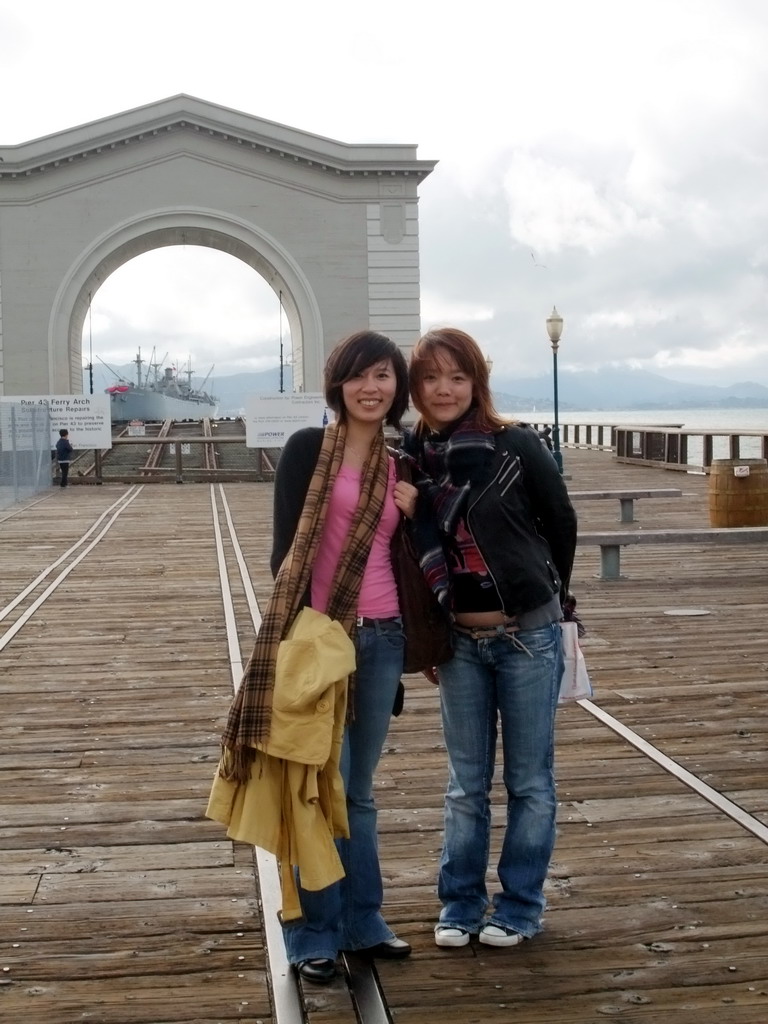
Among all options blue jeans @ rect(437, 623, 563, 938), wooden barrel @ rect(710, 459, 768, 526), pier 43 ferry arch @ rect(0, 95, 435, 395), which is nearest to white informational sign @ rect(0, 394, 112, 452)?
pier 43 ferry arch @ rect(0, 95, 435, 395)

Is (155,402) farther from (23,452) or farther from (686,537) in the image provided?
(686,537)

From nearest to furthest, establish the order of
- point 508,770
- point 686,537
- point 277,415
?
point 508,770 < point 686,537 < point 277,415

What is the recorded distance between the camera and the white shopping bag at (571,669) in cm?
379

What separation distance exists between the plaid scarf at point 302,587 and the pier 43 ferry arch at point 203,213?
1074 inches

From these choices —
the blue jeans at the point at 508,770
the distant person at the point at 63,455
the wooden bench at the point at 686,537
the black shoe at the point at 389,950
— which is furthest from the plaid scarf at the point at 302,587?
the distant person at the point at 63,455

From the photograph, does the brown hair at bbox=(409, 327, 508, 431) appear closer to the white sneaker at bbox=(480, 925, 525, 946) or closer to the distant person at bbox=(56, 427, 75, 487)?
the white sneaker at bbox=(480, 925, 525, 946)

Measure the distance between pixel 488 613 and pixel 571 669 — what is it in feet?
1.29

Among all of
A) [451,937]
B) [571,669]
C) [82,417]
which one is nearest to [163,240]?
[82,417]

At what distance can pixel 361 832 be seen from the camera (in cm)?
358

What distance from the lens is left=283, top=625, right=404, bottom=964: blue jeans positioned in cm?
349

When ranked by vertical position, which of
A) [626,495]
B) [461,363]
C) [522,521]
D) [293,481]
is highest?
[461,363]

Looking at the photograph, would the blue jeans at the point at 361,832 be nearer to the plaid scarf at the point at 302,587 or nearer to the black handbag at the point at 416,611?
the black handbag at the point at 416,611

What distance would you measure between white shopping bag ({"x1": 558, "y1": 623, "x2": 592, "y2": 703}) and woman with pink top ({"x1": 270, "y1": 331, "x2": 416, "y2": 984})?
1.82 ft

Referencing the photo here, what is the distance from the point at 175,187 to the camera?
3052 centimetres
